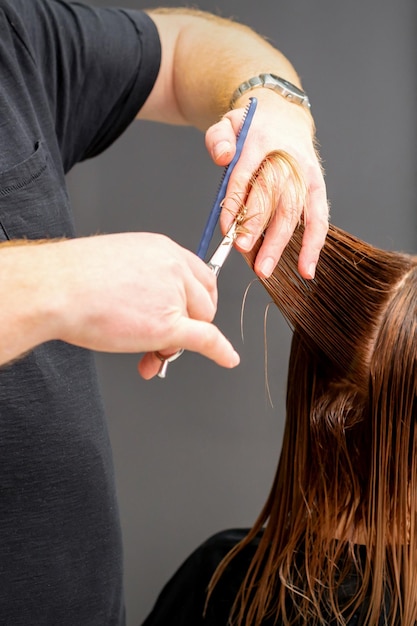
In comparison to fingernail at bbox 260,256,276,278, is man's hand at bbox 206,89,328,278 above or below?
above

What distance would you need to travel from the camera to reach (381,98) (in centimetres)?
176

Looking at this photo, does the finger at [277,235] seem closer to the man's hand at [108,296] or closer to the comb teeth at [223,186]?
the comb teeth at [223,186]

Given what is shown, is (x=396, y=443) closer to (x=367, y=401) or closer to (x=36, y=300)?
(x=367, y=401)

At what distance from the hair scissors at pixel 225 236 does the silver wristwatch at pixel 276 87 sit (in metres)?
0.15

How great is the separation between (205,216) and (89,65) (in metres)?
0.63

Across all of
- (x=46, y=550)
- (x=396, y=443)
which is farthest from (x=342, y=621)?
(x=46, y=550)

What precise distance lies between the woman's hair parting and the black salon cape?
0.06 metres

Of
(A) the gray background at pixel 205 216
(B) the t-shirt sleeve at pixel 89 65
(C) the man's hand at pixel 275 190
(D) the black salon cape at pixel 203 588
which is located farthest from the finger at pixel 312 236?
(A) the gray background at pixel 205 216

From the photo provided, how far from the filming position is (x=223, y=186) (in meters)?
0.86

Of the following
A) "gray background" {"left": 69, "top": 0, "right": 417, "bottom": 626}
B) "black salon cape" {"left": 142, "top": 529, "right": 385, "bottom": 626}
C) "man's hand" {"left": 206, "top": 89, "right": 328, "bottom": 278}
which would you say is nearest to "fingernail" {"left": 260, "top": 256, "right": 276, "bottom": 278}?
"man's hand" {"left": 206, "top": 89, "right": 328, "bottom": 278}

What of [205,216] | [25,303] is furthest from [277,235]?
[205,216]

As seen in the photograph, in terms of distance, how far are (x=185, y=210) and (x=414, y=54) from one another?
65 centimetres

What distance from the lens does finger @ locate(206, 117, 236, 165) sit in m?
0.89

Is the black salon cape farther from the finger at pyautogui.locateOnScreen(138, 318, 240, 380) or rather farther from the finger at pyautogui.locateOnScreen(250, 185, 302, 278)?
the finger at pyautogui.locateOnScreen(138, 318, 240, 380)
